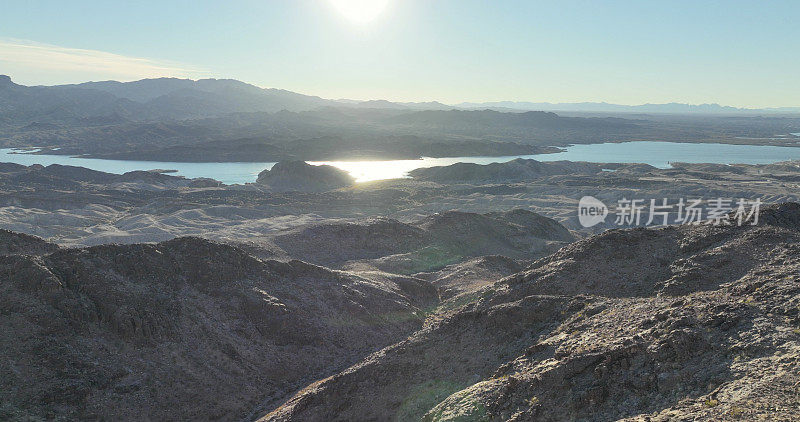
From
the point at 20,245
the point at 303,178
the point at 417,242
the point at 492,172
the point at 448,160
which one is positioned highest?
the point at 448,160

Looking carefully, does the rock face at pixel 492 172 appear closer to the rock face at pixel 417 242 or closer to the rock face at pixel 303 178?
the rock face at pixel 303 178

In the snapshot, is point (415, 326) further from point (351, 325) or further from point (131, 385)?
point (131, 385)

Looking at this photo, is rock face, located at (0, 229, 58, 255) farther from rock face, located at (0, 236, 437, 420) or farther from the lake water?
the lake water

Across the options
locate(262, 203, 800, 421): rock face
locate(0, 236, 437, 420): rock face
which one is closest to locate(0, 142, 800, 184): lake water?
locate(0, 236, 437, 420): rock face

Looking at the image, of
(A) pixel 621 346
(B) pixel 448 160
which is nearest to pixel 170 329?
(A) pixel 621 346

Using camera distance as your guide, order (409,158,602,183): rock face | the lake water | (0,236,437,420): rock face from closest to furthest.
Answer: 1. (0,236,437,420): rock face
2. (409,158,602,183): rock face
3. the lake water

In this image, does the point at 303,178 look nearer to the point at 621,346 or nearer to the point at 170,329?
the point at 170,329

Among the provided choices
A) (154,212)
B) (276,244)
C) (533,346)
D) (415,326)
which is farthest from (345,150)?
(533,346)

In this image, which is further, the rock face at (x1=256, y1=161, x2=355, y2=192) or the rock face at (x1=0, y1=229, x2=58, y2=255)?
the rock face at (x1=256, y1=161, x2=355, y2=192)

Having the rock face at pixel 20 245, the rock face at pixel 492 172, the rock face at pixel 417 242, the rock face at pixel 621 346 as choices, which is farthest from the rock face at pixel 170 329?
the rock face at pixel 492 172
